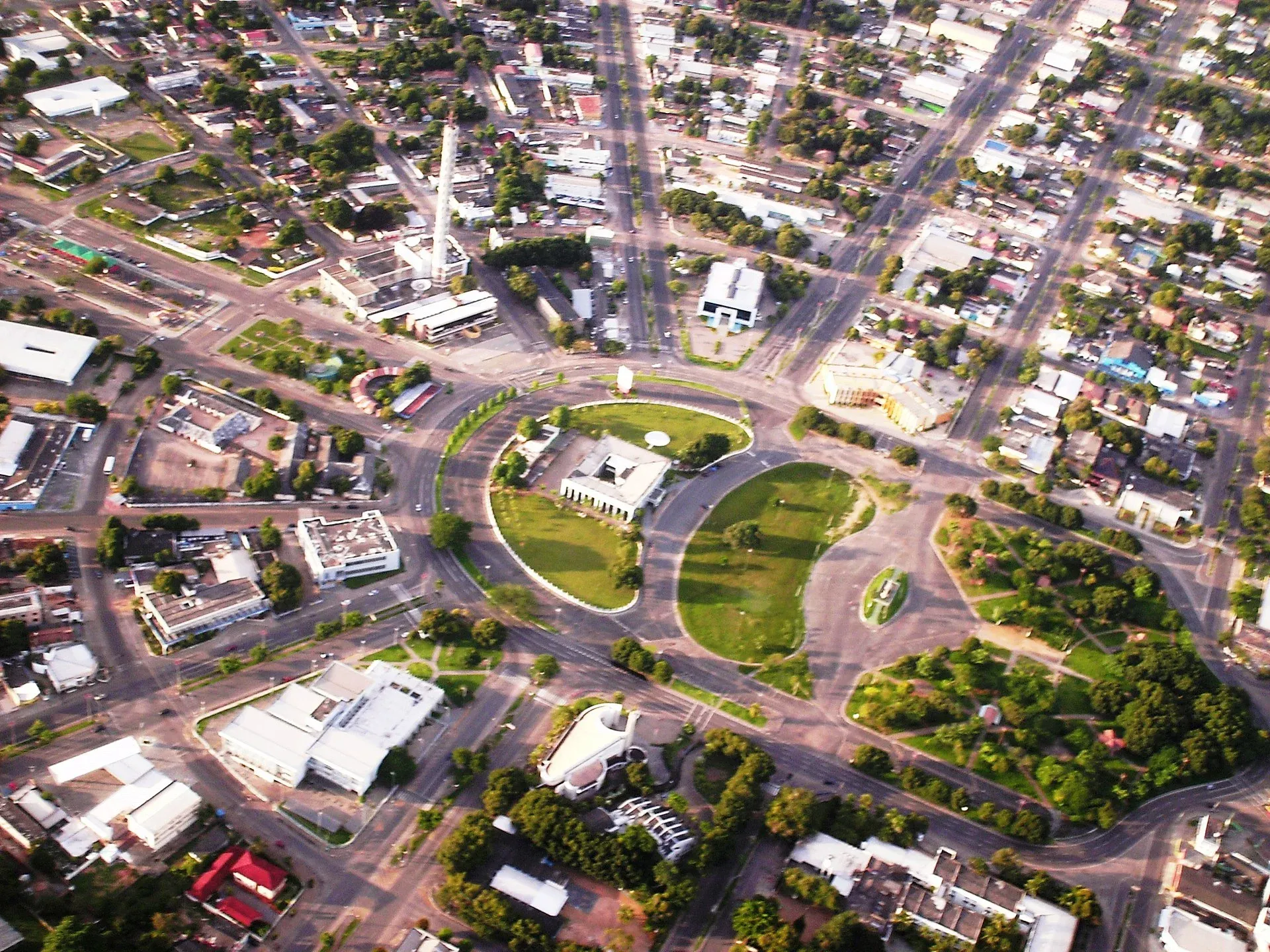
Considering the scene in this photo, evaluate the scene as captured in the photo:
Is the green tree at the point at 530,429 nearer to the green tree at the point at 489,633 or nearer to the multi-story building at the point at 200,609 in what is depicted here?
the green tree at the point at 489,633

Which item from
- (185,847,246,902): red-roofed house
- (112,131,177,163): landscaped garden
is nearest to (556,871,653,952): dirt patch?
(185,847,246,902): red-roofed house

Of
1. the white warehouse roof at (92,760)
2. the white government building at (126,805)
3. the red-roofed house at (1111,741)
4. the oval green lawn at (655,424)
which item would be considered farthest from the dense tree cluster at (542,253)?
the red-roofed house at (1111,741)

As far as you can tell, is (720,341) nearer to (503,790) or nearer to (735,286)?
(735,286)

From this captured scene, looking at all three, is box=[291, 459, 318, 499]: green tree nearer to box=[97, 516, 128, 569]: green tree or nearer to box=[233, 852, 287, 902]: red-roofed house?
box=[97, 516, 128, 569]: green tree

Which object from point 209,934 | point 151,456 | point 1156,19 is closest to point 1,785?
point 209,934

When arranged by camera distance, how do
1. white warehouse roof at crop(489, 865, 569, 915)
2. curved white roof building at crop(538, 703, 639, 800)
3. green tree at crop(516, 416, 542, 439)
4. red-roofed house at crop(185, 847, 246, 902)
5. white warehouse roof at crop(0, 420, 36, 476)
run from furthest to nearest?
green tree at crop(516, 416, 542, 439)
white warehouse roof at crop(0, 420, 36, 476)
curved white roof building at crop(538, 703, 639, 800)
white warehouse roof at crop(489, 865, 569, 915)
red-roofed house at crop(185, 847, 246, 902)

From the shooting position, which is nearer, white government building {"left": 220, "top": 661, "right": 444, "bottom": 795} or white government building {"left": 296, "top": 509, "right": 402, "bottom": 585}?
white government building {"left": 220, "top": 661, "right": 444, "bottom": 795}
